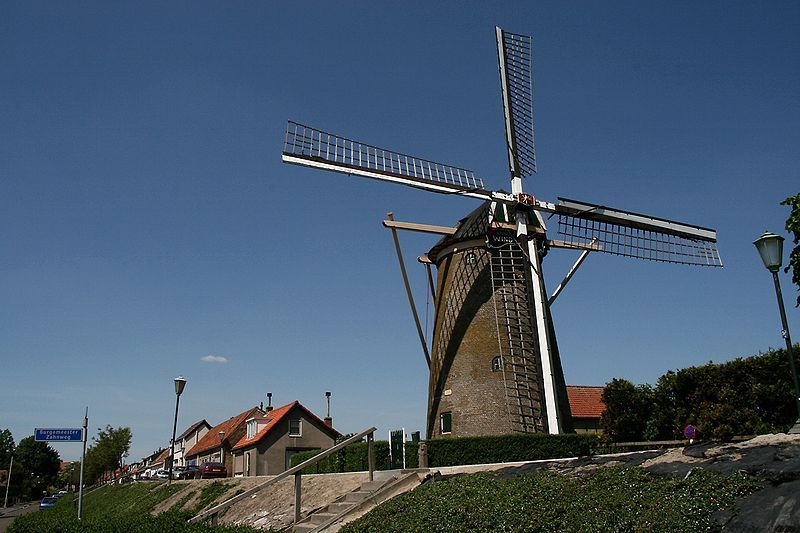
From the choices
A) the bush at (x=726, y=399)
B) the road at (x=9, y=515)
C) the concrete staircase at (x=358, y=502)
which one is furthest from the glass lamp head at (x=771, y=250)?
the road at (x=9, y=515)

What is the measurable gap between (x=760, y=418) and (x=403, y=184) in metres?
15.0

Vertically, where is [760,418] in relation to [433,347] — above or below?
below

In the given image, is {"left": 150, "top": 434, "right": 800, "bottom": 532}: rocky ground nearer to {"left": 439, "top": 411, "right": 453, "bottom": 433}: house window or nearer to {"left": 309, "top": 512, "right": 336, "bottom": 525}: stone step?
{"left": 309, "top": 512, "right": 336, "bottom": 525}: stone step

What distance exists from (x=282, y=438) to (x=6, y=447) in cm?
10434

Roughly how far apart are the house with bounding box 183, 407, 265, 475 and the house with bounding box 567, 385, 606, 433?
939 inches

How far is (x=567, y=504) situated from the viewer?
10.2 m

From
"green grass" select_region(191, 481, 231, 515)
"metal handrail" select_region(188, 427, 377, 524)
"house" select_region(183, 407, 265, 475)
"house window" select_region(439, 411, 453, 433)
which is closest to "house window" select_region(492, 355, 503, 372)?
"house window" select_region(439, 411, 453, 433)

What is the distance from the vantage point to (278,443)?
4644 cm

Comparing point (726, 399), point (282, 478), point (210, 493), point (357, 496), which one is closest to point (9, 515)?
point (210, 493)

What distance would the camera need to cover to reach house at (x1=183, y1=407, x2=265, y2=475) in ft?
179

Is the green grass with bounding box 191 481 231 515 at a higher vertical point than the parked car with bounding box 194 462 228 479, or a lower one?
lower

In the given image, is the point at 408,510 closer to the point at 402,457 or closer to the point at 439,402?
the point at 402,457

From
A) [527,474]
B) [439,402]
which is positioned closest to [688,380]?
[439,402]

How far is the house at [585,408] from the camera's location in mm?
41206
